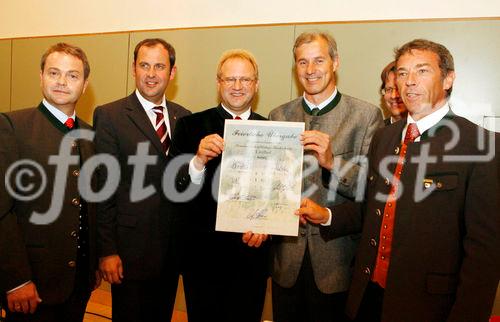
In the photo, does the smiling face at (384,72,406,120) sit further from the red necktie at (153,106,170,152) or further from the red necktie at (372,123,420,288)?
the red necktie at (153,106,170,152)

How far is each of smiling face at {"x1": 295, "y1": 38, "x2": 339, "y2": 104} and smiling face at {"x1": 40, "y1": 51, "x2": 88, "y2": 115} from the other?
109cm

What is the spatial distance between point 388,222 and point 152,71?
5.26 feet

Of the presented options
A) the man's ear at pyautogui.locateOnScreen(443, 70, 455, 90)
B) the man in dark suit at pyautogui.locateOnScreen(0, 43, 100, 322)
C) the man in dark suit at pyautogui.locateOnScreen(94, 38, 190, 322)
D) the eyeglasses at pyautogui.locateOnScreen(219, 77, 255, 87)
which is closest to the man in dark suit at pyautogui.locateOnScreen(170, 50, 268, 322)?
the eyeglasses at pyautogui.locateOnScreen(219, 77, 255, 87)

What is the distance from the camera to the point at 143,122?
7.72 feet

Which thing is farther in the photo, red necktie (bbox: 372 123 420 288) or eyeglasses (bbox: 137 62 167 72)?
eyeglasses (bbox: 137 62 167 72)

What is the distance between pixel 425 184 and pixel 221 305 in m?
1.17

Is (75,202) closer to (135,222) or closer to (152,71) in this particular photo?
(135,222)

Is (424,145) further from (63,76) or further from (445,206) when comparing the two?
(63,76)

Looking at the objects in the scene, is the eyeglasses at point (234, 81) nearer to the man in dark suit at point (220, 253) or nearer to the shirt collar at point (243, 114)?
the man in dark suit at point (220, 253)

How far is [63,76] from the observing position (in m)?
1.96

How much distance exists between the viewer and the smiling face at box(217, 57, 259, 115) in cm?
211

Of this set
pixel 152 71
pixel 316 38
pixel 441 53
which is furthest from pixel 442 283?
pixel 152 71

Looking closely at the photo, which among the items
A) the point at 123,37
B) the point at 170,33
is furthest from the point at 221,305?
the point at 123,37

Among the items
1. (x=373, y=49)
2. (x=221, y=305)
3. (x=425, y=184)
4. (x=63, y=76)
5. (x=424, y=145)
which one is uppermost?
(x=373, y=49)
